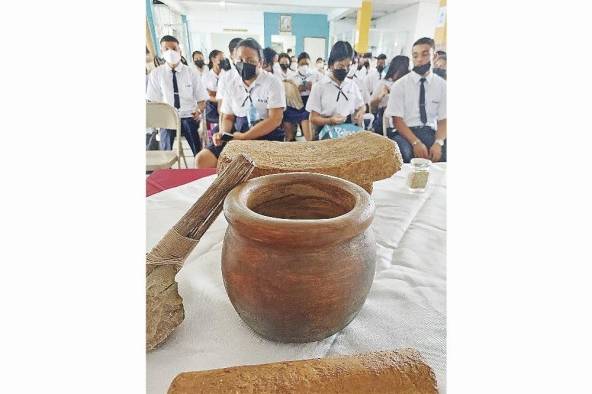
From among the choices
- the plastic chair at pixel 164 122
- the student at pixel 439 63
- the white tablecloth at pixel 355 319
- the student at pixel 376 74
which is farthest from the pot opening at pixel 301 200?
the student at pixel 376 74

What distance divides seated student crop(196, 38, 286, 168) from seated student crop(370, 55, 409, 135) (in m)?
0.48

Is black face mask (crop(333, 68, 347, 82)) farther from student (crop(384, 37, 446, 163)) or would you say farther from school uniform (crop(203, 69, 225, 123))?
school uniform (crop(203, 69, 225, 123))

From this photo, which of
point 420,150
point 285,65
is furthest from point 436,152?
point 285,65

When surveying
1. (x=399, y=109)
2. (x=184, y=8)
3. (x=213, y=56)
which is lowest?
(x=399, y=109)

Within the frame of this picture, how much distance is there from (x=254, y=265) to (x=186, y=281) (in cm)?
17

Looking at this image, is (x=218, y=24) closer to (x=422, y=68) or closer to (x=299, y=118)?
(x=299, y=118)

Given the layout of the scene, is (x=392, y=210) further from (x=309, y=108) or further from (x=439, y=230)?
(x=309, y=108)

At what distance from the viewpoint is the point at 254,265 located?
34cm

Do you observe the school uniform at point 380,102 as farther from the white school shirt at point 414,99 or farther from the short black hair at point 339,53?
the short black hair at point 339,53

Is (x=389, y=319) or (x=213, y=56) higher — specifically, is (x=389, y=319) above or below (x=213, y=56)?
below

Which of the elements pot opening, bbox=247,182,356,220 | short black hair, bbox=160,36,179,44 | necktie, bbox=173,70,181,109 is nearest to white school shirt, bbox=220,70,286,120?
necktie, bbox=173,70,181,109

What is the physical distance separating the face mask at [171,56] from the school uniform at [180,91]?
0.02m

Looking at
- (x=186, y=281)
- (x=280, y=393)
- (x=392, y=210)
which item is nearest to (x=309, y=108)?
(x=392, y=210)

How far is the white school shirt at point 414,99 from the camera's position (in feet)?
5.63
